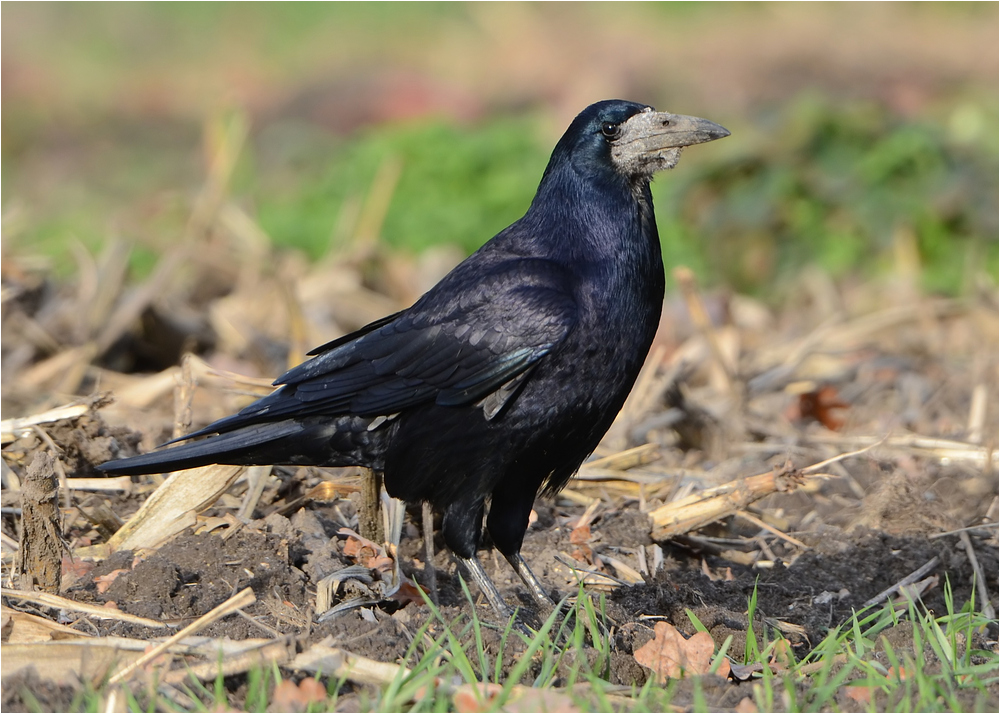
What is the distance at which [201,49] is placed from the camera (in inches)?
587

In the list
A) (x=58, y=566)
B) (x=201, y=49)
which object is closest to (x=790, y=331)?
(x=58, y=566)

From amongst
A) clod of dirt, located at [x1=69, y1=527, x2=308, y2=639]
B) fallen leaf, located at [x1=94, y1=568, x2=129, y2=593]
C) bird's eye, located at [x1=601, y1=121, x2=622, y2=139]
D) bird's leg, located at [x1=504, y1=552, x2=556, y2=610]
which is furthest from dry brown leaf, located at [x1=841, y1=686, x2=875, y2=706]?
fallen leaf, located at [x1=94, y1=568, x2=129, y2=593]

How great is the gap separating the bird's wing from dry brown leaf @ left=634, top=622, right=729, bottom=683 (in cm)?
81

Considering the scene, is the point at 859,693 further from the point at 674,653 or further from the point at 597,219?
the point at 597,219

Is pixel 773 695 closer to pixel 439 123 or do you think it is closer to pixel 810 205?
pixel 810 205

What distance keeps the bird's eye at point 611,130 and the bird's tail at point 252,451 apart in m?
1.28

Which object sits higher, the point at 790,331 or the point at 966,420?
the point at 790,331

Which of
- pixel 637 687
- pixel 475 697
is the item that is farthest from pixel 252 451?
pixel 637 687

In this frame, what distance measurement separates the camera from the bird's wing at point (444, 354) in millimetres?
3301

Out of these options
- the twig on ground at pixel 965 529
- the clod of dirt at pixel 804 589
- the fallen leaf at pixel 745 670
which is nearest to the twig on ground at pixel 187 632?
the clod of dirt at pixel 804 589

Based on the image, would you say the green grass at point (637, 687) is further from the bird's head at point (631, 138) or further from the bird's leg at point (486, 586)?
the bird's head at point (631, 138)

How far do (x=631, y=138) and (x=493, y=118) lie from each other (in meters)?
8.42

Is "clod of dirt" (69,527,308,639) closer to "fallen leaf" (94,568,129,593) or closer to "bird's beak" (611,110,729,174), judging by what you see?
"fallen leaf" (94,568,129,593)

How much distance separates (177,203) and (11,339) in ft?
8.62
